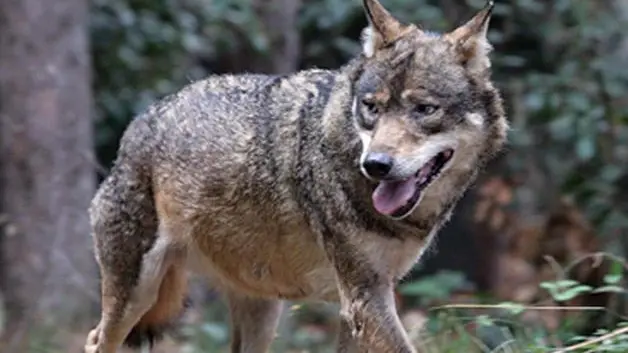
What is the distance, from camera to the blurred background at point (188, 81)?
33.6 ft

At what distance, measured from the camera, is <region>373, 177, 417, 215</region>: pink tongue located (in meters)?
5.71

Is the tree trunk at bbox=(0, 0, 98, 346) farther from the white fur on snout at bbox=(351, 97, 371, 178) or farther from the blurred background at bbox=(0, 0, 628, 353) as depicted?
the white fur on snout at bbox=(351, 97, 371, 178)

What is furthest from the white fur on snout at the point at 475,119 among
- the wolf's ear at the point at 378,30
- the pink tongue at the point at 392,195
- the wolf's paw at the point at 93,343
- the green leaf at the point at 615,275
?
the wolf's paw at the point at 93,343

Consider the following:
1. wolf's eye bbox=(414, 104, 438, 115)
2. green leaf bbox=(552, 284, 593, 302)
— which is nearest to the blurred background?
green leaf bbox=(552, 284, 593, 302)

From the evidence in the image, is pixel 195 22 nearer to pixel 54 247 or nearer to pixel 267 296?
pixel 54 247

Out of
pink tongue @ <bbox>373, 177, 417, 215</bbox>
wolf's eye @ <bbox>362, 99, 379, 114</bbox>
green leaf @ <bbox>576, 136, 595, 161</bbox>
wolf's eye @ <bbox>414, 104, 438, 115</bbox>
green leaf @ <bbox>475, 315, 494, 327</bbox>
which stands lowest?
green leaf @ <bbox>475, 315, 494, 327</bbox>

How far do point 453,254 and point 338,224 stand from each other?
27.9 feet

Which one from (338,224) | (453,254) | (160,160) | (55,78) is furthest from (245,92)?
(453,254)

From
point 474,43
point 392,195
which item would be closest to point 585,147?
point 474,43

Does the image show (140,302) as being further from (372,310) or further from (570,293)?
(570,293)

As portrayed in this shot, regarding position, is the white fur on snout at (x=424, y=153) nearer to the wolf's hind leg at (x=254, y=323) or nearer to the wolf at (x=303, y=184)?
the wolf at (x=303, y=184)

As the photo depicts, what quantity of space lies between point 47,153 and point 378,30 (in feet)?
16.3

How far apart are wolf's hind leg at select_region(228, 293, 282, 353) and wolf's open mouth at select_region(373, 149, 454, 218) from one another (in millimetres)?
1488

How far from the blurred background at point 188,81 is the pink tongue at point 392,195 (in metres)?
3.50
